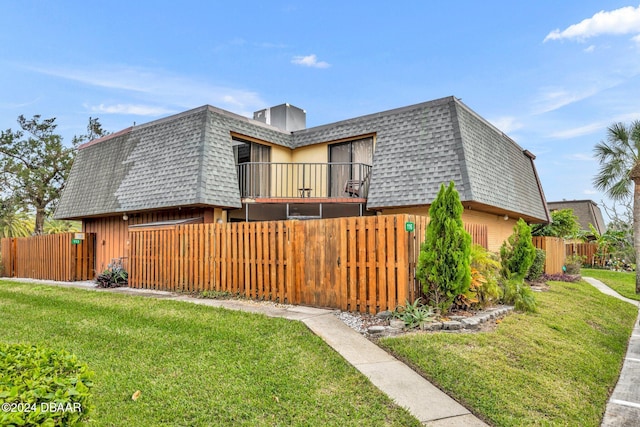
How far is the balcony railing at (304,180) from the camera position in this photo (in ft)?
46.8

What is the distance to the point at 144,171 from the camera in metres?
14.3

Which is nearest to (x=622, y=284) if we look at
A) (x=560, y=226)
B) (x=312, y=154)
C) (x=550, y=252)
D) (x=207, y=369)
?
(x=550, y=252)

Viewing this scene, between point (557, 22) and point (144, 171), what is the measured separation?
14.1 meters

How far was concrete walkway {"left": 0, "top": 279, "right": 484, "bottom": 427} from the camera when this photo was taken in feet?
12.8

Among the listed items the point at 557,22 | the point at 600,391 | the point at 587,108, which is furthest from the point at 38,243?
the point at 587,108

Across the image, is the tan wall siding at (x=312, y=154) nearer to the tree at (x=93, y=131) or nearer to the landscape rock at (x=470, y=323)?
the landscape rock at (x=470, y=323)

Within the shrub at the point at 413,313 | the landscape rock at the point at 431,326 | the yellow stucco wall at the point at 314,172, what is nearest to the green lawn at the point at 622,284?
the yellow stucco wall at the point at 314,172

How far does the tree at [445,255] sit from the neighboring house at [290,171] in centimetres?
417

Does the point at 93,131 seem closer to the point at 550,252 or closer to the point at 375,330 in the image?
the point at 550,252

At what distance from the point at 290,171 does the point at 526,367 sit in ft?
39.2

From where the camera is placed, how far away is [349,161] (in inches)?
589

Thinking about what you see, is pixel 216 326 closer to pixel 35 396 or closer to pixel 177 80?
pixel 35 396

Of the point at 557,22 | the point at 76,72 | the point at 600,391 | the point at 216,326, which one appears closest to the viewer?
the point at 600,391

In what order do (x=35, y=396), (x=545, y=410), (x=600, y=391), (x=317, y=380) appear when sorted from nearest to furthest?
1. (x=35, y=396)
2. (x=545, y=410)
3. (x=317, y=380)
4. (x=600, y=391)
